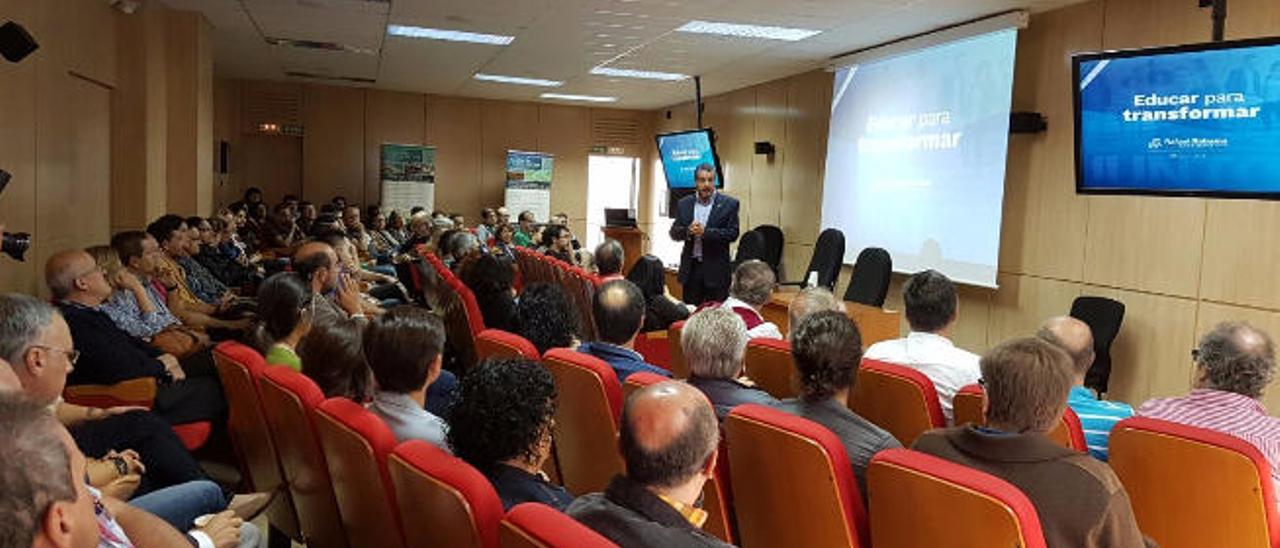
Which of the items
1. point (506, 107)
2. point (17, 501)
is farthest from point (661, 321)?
point (506, 107)

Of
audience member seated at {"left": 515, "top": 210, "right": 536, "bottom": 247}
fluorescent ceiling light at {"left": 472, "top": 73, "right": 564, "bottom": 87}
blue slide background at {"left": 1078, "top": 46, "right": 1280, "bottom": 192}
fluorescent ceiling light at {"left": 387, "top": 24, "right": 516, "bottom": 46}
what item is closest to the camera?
blue slide background at {"left": 1078, "top": 46, "right": 1280, "bottom": 192}

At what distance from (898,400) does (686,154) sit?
380 inches

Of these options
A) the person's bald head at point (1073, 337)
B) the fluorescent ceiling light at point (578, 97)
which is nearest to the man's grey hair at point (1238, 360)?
the person's bald head at point (1073, 337)

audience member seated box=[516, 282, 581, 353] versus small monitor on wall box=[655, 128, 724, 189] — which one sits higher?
small monitor on wall box=[655, 128, 724, 189]

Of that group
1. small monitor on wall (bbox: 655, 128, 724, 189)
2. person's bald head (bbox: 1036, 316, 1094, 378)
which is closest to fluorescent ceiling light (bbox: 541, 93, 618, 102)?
small monitor on wall (bbox: 655, 128, 724, 189)

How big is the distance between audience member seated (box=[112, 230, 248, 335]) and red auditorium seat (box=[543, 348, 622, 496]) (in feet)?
10.6

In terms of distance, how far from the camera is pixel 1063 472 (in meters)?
1.96

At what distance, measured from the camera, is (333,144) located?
51.7 feet

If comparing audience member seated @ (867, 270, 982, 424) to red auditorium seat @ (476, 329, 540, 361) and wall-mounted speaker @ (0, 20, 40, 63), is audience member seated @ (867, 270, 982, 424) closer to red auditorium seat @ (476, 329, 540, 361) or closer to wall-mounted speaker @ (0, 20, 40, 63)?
red auditorium seat @ (476, 329, 540, 361)

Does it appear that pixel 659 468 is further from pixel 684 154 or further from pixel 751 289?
pixel 684 154

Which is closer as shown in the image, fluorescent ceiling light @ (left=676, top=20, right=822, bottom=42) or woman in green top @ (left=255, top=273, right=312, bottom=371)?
woman in green top @ (left=255, top=273, right=312, bottom=371)

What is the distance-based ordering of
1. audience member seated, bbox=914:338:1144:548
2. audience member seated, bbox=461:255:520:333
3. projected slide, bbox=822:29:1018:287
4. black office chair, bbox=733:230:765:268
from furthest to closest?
black office chair, bbox=733:230:765:268, projected slide, bbox=822:29:1018:287, audience member seated, bbox=461:255:520:333, audience member seated, bbox=914:338:1144:548

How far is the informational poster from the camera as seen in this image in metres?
16.2

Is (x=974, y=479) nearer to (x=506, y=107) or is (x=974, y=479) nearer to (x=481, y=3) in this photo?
(x=481, y=3)
